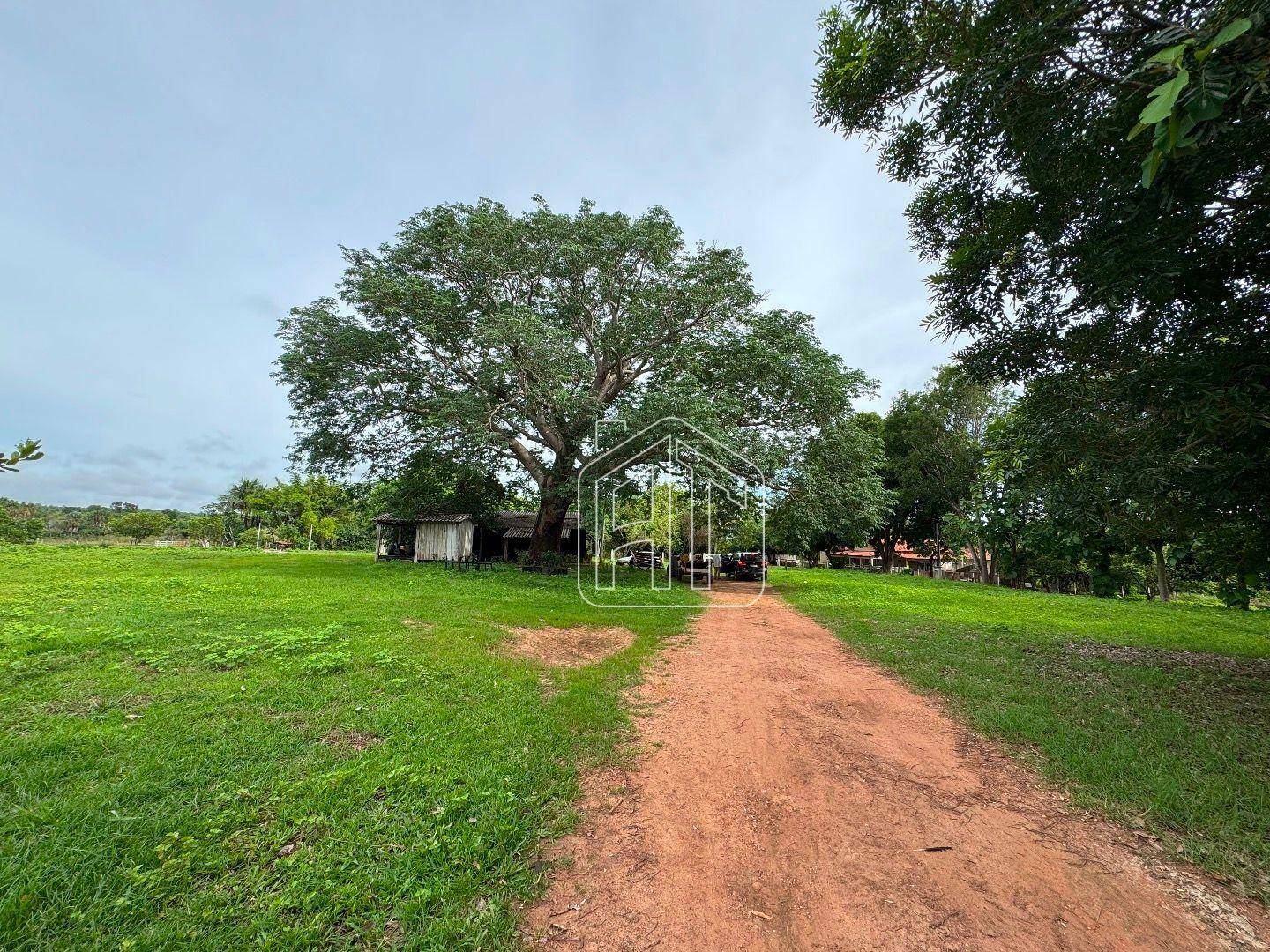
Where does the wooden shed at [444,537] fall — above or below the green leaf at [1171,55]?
below

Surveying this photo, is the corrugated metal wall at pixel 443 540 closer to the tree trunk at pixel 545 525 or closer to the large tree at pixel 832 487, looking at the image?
the tree trunk at pixel 545 525

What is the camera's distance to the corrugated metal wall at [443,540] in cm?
2289

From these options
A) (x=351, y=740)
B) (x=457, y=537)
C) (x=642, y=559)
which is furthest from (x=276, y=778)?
(x=642, y=559)

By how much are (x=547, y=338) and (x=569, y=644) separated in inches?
345

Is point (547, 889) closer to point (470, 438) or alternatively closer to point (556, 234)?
point (470, 438)

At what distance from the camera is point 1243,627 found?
1055 cm

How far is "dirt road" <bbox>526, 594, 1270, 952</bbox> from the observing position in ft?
7.36

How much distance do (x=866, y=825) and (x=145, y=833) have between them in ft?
13.2

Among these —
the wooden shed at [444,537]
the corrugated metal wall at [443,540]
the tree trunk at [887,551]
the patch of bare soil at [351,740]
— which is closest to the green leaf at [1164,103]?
the patch of bare soil at [351,740]

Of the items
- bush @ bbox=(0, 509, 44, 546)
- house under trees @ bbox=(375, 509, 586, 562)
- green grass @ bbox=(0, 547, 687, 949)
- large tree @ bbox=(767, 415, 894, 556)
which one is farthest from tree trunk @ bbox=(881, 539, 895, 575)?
bush @ bbox=(0, 509, 44, 546)

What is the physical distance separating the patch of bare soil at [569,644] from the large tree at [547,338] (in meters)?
6.76

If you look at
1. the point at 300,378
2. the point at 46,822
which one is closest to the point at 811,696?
the point at 46,822

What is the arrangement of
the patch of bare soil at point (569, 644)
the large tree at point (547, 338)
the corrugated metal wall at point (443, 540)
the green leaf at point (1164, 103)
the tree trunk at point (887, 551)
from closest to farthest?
the green leaf at point (1164, 103) < the patch of bare soil at point (569, 644) < the large tree at point (547, 338) < the corrugated metal wall at point (443, 540) < the tree trunk at point (887, 551)

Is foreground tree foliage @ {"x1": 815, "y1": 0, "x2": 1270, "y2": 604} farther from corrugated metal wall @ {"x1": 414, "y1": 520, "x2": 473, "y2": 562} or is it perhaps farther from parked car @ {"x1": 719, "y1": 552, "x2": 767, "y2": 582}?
corrugated metal wall @ {"x1": 414, "y1": 520, "x2": 473, "y2": 562}
